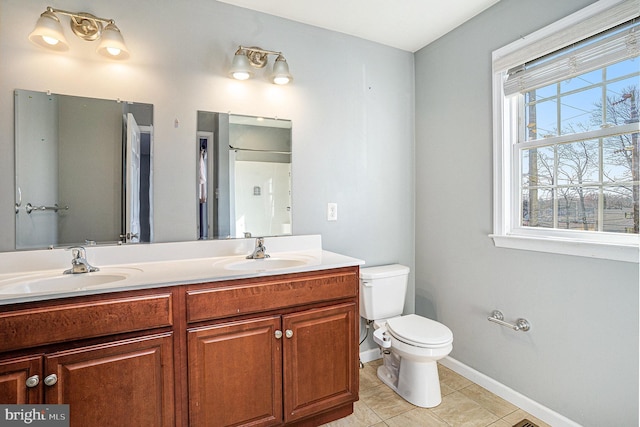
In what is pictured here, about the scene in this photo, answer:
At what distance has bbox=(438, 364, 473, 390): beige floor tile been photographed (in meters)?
2.08

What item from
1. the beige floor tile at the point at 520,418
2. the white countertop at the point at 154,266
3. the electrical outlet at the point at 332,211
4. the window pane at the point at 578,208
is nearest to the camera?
the white countertop at the point at 154,266

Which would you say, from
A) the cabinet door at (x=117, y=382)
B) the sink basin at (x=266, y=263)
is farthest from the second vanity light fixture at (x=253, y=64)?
the cabinet door at (x=117, y=382)

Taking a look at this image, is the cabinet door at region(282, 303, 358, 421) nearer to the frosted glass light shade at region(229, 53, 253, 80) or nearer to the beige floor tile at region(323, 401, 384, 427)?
the beige floor tile at region(323, 401, 384, 427)

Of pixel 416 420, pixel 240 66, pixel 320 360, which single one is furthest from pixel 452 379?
pixel 240 66

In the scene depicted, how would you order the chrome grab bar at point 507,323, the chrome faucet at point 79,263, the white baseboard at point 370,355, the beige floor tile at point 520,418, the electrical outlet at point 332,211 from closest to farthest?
the chrome faucet at point 79,263 → the beige floor tile at point 520,418 → the chrome grab bar at point 507,323 → the electrical outlet at point 332,211 → the white baseboard at point 370,355

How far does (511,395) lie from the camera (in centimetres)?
187

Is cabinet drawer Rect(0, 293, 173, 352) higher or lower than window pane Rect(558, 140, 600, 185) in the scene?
lower

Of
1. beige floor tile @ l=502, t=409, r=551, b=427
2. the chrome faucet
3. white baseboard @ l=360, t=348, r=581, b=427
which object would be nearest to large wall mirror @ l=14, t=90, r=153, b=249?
the chrome faucet

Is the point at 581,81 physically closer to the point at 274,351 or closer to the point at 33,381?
the point at 274,351

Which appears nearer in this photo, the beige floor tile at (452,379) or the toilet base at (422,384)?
the toilet base at (422,384)

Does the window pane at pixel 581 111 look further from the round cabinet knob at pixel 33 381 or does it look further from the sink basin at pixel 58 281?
the round cabinet knob at pixel 33 381

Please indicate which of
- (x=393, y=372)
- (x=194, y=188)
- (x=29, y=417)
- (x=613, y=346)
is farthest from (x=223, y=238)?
(x=613, y=346)

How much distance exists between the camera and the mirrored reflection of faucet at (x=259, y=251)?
1854 millimetres
